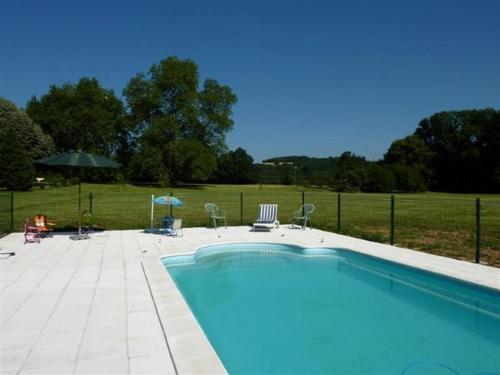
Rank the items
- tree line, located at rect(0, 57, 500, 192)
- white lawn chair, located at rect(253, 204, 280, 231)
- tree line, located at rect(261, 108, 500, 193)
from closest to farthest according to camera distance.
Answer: white lawn chair, located at rect(253, 204, 280, 231) → tree line, located at rect(0, 57, 500, 192) → tree line, located at rect(261, 108, 500, 193)

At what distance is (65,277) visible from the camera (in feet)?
22.2

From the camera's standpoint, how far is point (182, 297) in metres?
5.73

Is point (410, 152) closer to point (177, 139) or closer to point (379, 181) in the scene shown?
point (379, 181)

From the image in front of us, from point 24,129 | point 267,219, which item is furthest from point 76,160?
point 24,129

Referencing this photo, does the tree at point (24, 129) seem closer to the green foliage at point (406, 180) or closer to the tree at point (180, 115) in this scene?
the tree at point (180, 115)

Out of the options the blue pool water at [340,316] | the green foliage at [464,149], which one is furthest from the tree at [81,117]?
the blue pool water at [340,316]

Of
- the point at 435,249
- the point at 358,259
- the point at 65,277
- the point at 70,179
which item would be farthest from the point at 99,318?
the point at 70,179

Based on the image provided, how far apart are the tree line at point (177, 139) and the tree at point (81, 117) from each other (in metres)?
0.12

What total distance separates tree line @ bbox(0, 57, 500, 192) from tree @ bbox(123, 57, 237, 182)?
0.38 ft

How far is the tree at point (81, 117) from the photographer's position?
49812 millimetres

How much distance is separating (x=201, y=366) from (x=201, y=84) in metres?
48.9

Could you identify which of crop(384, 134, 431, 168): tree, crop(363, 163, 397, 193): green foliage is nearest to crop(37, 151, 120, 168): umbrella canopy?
crop(363, 163, 397, 193): green foliage

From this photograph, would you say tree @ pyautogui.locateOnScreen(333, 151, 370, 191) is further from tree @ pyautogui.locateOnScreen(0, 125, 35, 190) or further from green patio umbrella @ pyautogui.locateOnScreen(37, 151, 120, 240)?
green patio umbrella @ pyautogui.locateOnScreen(37, 151, 120, 240)

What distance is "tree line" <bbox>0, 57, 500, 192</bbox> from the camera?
1767 inches
